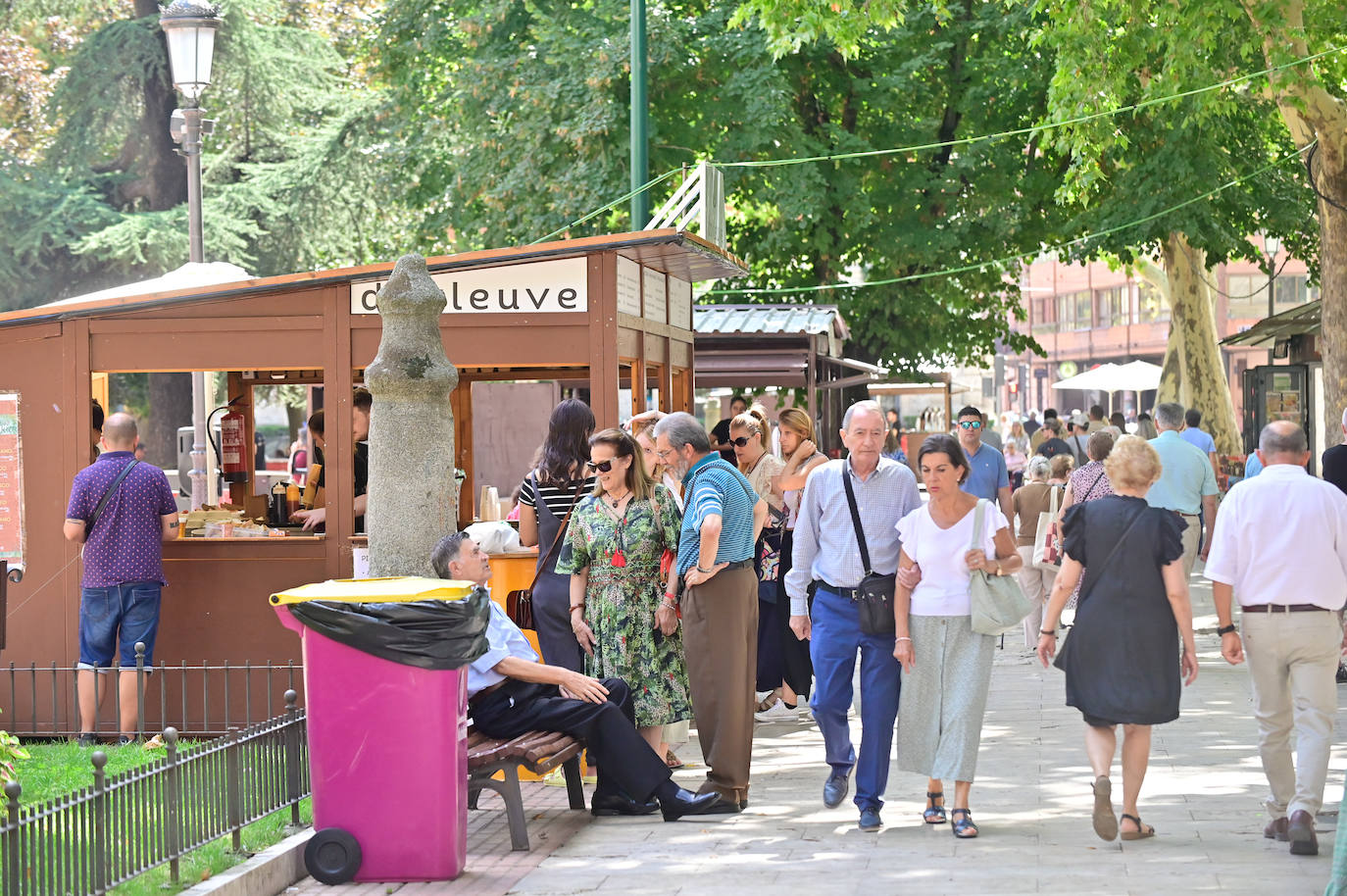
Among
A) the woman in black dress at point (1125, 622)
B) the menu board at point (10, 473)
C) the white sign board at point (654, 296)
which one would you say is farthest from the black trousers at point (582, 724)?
the menu board at point (10, 473)

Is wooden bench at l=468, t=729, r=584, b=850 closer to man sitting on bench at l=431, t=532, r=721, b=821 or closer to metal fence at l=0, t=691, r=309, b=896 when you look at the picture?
man sitting on bench at l=431, t=532, r=721, b=821

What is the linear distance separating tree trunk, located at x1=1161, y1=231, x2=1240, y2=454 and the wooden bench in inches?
970

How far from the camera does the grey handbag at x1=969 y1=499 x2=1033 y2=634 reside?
7590mm

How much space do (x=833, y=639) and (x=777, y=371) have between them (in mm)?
11470

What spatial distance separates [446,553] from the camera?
766cm

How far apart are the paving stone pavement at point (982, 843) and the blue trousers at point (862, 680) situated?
0.26 metres

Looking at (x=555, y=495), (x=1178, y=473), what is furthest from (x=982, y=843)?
(x=1178, y=473)

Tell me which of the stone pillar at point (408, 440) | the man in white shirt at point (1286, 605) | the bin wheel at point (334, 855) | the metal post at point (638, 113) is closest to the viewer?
the bin wheel at point (334, 855)

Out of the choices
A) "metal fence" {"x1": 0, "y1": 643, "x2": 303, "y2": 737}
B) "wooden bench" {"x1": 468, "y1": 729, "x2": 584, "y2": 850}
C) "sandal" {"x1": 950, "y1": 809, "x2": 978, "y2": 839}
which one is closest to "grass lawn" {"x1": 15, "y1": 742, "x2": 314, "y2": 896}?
"metal fence" {"x1": 0, "y1": 643, "x2": 303, "y2": 737}

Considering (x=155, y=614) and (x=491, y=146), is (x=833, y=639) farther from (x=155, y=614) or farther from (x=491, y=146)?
(x=491, y=146)

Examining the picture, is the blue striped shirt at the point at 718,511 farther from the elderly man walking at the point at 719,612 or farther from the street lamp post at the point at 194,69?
the street lamp post at the point at 194,69

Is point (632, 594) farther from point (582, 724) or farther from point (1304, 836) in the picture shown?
point (1304, 836)

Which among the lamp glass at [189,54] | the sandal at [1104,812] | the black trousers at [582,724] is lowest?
the sandal at [1104,812]

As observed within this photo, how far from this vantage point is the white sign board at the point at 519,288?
10898 mm
